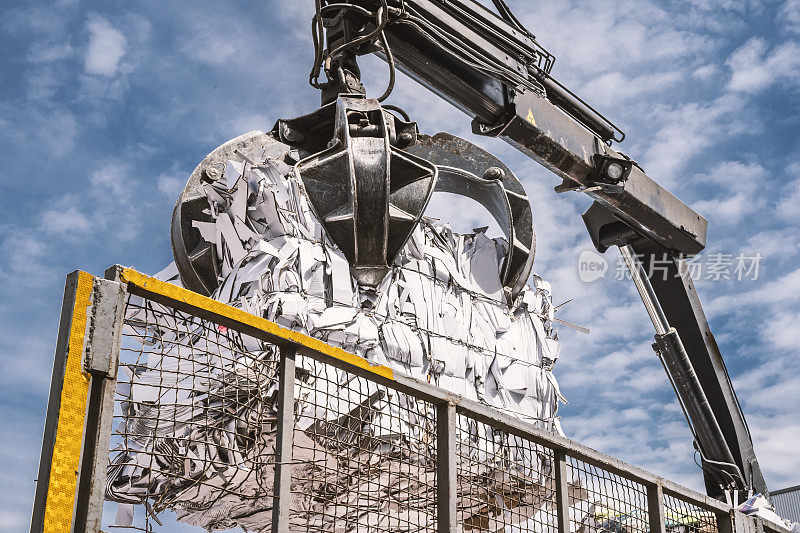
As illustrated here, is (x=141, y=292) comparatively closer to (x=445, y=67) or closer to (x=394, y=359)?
(x=445, y=67)

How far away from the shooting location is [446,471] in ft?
12.6

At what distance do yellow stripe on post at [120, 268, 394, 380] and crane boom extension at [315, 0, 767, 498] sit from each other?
2.58 meters

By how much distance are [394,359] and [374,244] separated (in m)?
3.67

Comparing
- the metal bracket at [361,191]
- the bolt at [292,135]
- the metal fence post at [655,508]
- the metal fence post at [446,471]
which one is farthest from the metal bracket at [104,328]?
the metal fence post at [655,508]

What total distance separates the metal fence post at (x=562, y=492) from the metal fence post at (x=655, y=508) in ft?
2.72

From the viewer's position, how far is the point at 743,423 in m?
9.27

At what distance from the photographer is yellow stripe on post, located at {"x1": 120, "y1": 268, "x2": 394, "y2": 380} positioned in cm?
281

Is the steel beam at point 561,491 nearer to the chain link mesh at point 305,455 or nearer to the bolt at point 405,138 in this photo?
the chain link mesh at point 305,455

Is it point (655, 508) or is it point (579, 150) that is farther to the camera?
point (579, 150)

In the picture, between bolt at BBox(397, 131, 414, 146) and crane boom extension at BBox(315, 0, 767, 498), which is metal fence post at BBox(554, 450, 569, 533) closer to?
bolt at BBox(397, 131, 414, 146)

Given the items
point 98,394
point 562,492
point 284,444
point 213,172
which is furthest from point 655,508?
point 213,172

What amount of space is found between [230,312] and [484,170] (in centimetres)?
669

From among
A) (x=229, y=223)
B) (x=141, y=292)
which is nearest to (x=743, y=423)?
(x=229, y=223)

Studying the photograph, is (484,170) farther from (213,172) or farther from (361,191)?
(361,191)
